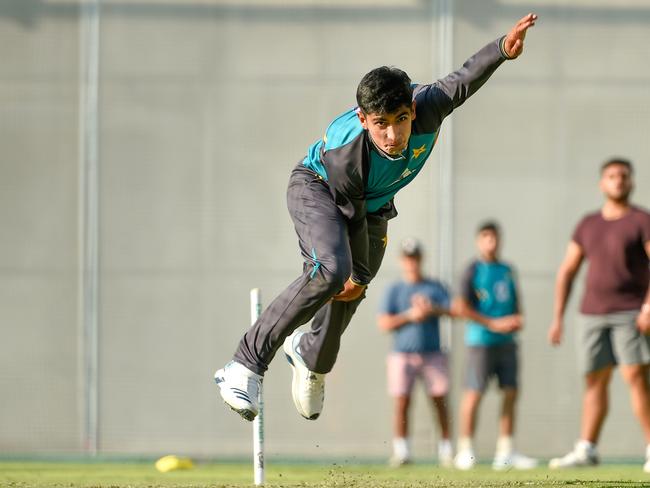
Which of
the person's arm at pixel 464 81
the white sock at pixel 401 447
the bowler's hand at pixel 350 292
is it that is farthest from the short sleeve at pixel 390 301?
the person's arm at pixel 464 81

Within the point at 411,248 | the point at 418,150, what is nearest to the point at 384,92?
the point at 418,150

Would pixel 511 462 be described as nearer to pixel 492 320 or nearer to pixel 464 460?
pixel 464 460

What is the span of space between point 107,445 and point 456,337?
3299 mm

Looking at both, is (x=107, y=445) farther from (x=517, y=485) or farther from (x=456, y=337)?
(x=517, y=485)

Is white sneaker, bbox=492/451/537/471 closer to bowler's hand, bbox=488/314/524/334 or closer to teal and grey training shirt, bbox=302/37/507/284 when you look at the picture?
bowler's hand, bbox=488/314/524/334

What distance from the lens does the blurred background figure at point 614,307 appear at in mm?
8641

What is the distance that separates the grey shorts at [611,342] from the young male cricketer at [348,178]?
2832 mm

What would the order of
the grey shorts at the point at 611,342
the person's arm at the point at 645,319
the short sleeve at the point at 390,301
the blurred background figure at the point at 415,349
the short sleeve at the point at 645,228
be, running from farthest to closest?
1. the short sleeve at the point at 390,301
2. the blurred background figure at the point at 415,349
3. the short sleeve at the point at 645,228
4. the grey shorts at the point at 611,342
5. the person's arm at the point at 645,319

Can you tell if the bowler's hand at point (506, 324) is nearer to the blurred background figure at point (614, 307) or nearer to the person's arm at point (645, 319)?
the blurred background figure at point (614, 307)

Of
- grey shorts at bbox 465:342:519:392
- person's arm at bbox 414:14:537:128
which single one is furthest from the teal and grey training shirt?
grey shorts at bbox 465:342:519:392

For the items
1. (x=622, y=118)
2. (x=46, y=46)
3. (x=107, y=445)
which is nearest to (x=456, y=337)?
(x=622, y=118)

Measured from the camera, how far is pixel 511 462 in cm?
974

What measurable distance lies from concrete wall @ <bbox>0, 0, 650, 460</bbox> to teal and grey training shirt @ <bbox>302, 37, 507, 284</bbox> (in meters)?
5.21

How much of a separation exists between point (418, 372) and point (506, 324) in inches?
33.3
